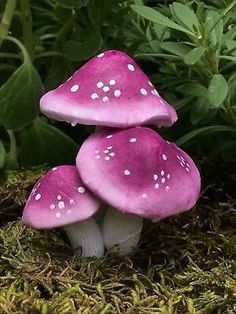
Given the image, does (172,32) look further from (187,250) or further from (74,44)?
(187,250)

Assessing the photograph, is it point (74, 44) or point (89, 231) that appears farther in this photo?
point (74, 44)

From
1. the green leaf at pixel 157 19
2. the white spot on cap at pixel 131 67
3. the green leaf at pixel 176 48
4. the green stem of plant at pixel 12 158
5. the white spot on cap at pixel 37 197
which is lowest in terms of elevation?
the green stem of plant at pixel 12 158

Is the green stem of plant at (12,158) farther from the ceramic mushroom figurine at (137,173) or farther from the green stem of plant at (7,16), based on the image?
the ceramic mushroom figurine at (137,173)

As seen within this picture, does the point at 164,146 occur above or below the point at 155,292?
above

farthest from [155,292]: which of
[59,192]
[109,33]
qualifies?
[109,33]

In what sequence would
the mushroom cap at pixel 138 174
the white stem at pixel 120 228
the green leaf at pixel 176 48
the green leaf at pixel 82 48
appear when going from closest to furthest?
the mushroom cap at pixel 138 174 < the white stem at pixel 120 228 < the green leaf at pixel 176 48 < the green leaf at pixel 82 48

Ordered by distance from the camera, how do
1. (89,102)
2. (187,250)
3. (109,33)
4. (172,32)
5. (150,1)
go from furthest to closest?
(150,1) → (109,33) → (172,32) → (187,250) → (89,102)

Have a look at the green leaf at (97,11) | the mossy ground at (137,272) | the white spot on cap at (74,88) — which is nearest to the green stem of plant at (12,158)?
the mossy ground at (137,272)
